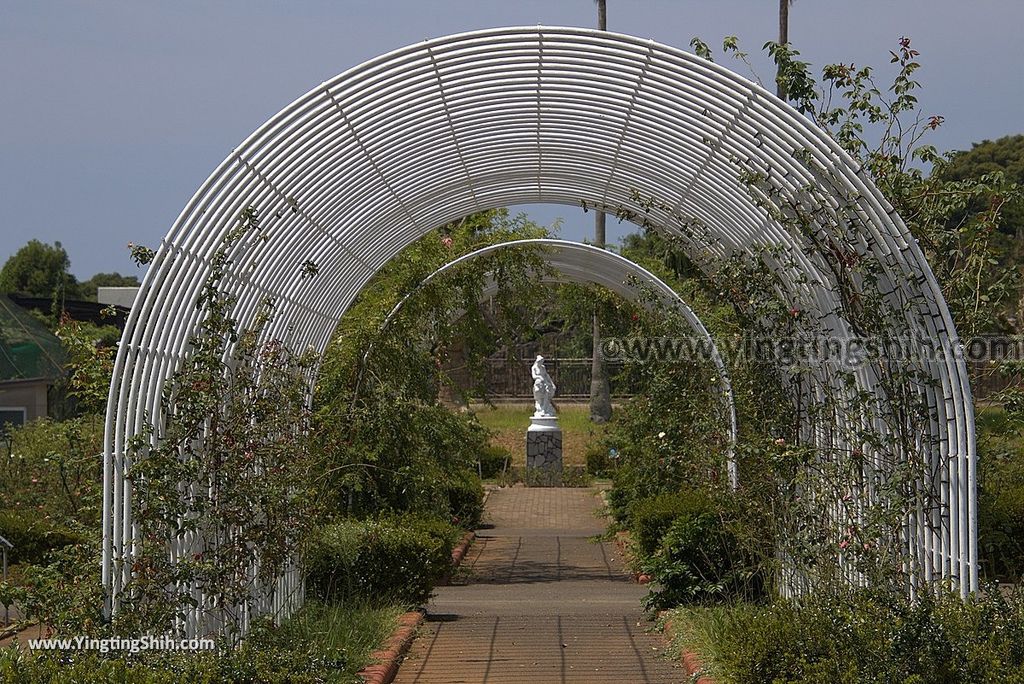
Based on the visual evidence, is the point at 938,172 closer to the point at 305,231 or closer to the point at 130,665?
the point at 305,231

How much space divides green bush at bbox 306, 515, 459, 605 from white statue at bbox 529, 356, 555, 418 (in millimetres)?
13269

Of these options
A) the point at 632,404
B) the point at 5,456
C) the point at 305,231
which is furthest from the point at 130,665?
the point at 632,404

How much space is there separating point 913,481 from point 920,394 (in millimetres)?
449

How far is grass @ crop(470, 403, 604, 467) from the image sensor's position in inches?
978

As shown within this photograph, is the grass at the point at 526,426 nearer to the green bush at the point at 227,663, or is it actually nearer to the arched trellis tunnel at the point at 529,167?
the arched trellis tunnel at the point at 529,167

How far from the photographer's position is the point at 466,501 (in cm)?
1593

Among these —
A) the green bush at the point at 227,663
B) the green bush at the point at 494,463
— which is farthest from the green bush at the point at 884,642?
the green bush at the point at 494,463

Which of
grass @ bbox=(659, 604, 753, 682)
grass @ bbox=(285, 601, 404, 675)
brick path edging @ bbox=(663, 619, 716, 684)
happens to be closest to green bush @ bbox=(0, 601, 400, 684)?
grass @ bbox=(285, 601, 404, 675)

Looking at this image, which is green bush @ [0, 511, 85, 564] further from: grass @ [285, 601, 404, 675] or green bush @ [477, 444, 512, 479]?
green bush @ [477, 444, 512, 479]

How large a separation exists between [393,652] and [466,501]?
850 cm

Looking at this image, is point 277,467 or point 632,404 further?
point 632,404

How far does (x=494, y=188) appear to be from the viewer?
32.3ft

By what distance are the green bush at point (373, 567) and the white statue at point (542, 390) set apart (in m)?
13.3

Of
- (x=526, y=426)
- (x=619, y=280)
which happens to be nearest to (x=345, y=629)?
(x=619, y=280)
